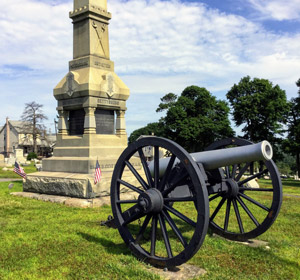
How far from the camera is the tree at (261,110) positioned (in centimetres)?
3462

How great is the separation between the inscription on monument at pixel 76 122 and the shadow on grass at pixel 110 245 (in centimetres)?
611

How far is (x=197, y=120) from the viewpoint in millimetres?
39375

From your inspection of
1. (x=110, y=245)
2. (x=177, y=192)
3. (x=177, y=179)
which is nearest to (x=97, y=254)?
(x=110, y=245)

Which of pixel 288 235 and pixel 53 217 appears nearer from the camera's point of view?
pixel 288 235

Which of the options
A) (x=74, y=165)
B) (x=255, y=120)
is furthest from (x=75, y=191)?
(x=255, y=120)

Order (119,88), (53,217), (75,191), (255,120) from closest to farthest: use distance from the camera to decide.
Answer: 1. (53,217)
2. (75,191)
3. (119,88)
4. (255,120)

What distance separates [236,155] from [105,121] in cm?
799

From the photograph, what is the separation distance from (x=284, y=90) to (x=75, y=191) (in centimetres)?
3217

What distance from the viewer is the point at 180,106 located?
40.7 meters

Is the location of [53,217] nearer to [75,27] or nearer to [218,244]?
[218,244]

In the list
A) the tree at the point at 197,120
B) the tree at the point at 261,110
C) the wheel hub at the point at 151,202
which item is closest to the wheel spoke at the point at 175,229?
the wheel hub at the point at 151,202

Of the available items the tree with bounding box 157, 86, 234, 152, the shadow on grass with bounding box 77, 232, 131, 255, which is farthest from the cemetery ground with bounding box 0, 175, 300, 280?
the tree with bounding box 157, 86, 234, 152

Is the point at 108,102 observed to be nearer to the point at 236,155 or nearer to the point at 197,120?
the point at 236,155

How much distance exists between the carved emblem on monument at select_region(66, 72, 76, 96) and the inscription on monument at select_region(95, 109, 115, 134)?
45.5 inches
